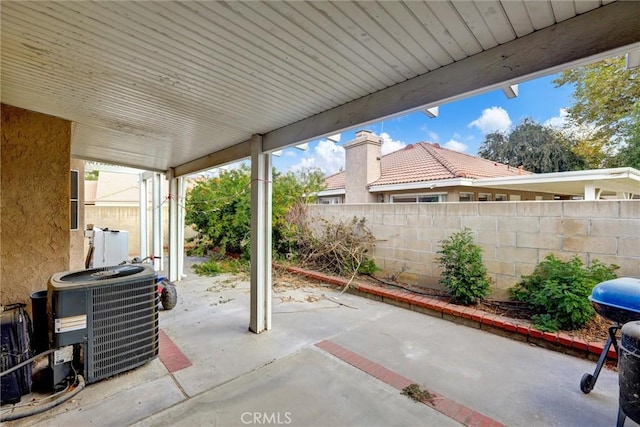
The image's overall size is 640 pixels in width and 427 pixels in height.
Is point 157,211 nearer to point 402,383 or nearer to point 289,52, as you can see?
point 289,52

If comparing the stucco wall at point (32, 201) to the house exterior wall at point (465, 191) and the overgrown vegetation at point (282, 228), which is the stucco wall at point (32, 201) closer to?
the overgrown vegetation at point (282, 228)

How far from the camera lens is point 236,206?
8.52 meters

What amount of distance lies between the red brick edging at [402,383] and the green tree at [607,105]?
11195mm

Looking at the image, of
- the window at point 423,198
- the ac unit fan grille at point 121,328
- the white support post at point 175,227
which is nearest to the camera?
the ac unit fan grille at point 121,328

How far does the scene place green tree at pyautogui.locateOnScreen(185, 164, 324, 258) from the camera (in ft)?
26.3

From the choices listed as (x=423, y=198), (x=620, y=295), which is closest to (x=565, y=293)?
(x=620, y=295)

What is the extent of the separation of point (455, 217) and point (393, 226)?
126 centimetres

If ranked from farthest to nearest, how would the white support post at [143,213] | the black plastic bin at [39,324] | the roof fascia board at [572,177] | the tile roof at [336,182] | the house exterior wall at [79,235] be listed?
the tile roof at [336,182] → the white support post at [143,213] → the roof fascia board at [572,177] → the house exterior wall at [79,235] → the black plastic bin at [39,324]

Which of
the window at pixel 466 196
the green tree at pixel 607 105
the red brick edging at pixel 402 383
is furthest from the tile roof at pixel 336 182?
the red brick edging at pixel 402 383

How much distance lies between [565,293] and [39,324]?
5.68m

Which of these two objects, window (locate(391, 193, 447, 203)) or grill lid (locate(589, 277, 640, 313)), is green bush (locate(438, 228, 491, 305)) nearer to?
grill lid (locate(589, 277, 640, 313))

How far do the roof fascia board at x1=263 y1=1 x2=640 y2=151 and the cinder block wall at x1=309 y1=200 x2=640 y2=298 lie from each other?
114 inches

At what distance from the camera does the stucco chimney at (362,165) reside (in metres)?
10.1

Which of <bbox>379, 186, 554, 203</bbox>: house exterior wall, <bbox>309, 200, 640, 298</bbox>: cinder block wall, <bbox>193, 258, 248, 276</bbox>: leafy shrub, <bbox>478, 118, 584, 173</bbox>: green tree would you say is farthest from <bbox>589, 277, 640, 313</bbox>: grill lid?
<bbox>478, 118, 584, 173</bbox>: green tree
